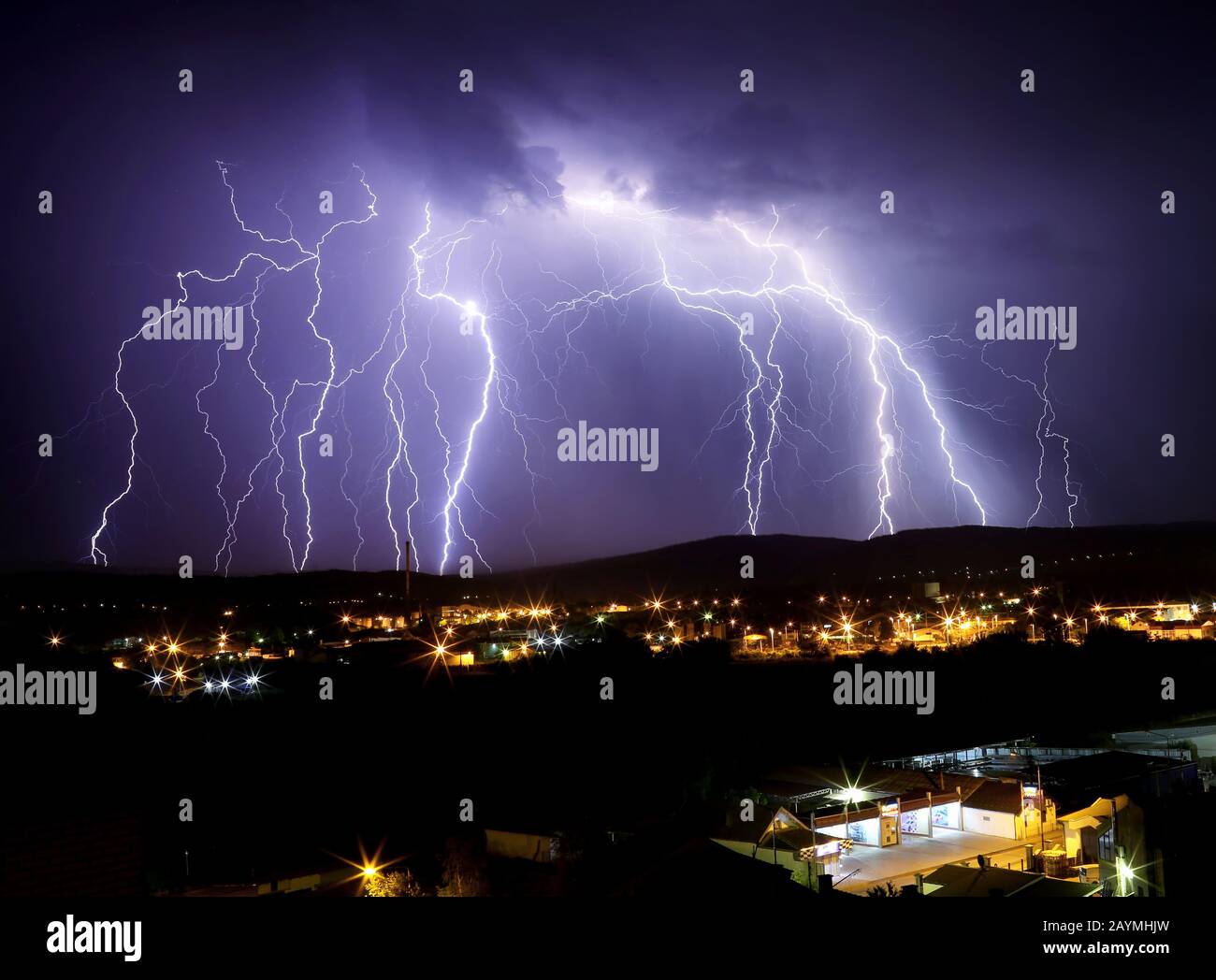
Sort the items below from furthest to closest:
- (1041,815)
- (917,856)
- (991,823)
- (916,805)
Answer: (916,805) → (991,823) → (1041,815) → (917,856)

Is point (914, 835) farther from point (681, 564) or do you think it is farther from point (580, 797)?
point (681, 564)

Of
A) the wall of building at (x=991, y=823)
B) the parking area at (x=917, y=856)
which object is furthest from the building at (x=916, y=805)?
the parking area at (x=917, y=856)

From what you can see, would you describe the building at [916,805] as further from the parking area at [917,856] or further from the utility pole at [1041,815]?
the parking area at [917,856]

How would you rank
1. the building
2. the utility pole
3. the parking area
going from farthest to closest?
the building < the utility pole < the parking area

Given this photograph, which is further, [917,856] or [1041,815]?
[1041,815]

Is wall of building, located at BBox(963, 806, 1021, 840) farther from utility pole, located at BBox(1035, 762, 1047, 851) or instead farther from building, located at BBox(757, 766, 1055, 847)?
utility pole, located at BBox(1035, 762, 1047, 851)

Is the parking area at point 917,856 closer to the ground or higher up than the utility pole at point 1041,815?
closer to the ground

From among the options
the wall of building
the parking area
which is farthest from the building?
the parking area

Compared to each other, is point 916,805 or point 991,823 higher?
point 916,805

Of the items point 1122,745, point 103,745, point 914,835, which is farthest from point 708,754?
point 103,745

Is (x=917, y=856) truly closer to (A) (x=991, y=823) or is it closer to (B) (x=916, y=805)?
(B) (x=916, y=805)

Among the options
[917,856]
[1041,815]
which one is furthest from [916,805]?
[1041,815]
